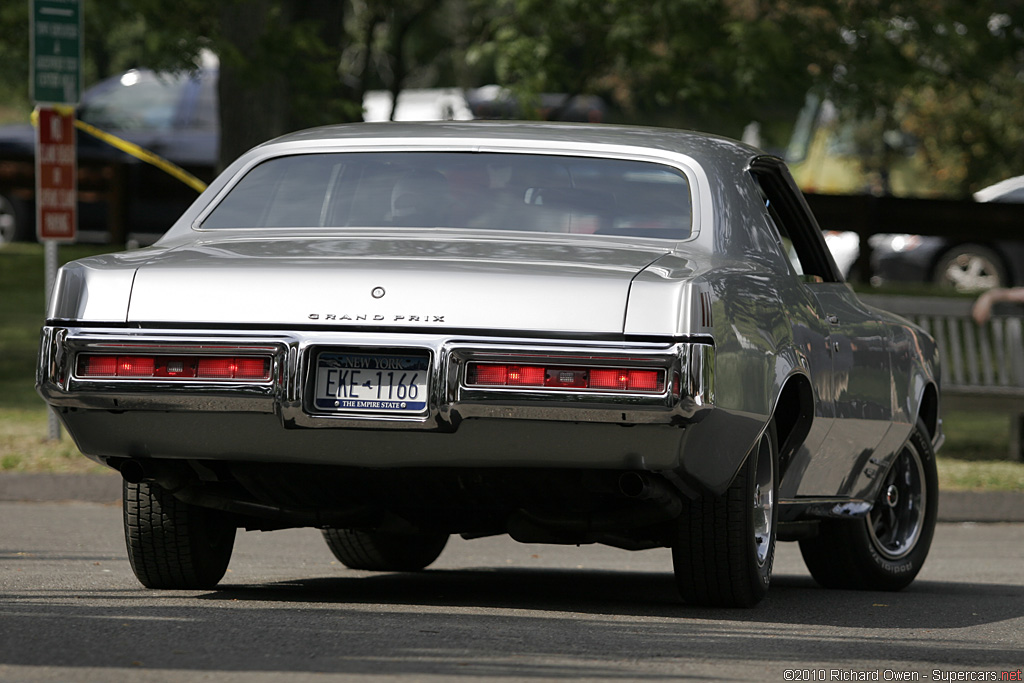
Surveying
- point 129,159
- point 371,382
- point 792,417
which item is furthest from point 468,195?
point 129,159

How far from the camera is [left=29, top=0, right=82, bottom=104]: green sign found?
12.1 meters

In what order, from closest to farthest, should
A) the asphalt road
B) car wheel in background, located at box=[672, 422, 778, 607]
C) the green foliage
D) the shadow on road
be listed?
the asphalt road
car wheel in background, located at box=[672, 422, 778, 607]
the shadow on road
the green foliage

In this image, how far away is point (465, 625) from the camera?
5.64m

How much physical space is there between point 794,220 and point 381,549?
217 centimetres

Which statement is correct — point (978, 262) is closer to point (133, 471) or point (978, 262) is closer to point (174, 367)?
point (133, 471)

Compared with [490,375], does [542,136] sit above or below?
above

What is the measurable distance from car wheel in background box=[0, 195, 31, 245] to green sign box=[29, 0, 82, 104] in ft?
40.8

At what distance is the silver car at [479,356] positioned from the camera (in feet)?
18.1

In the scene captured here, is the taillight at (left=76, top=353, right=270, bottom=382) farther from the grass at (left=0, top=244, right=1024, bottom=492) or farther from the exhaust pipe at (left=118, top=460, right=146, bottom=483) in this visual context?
the grass at (left=0, top=244, right=1024, bottom=492)

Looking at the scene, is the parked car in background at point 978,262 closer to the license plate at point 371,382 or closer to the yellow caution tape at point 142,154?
the yellow caution tape at point 142,154

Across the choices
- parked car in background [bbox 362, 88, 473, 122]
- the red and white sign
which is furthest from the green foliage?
parked car in background [bbox 362, 88, 473, 122]

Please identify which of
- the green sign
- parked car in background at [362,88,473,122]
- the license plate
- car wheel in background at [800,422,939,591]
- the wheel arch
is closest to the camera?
the license plate

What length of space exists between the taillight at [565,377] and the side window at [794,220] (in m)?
1.73

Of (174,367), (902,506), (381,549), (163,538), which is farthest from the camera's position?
(902,506)
